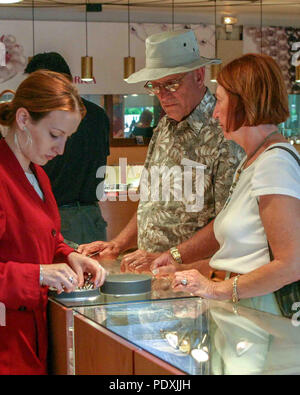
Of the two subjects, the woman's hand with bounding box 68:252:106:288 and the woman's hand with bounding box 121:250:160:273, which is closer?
the woman's hand with bounding box 68:252:106:288

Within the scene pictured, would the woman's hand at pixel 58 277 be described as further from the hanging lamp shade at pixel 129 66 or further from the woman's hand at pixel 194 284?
the hanging lamp shade at pixel 129 66

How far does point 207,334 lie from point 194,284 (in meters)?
0.38

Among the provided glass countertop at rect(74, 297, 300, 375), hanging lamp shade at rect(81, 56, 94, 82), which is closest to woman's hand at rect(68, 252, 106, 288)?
glass countertop at rect(74, 297, 300, 375)

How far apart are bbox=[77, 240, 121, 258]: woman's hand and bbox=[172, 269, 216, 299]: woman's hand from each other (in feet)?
2.93

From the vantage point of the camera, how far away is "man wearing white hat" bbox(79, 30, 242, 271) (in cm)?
271

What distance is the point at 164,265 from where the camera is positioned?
2.60 m

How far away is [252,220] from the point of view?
6.59 feet

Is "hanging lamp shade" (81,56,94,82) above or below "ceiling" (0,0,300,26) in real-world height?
below

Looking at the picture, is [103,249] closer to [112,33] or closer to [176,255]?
[176,255]

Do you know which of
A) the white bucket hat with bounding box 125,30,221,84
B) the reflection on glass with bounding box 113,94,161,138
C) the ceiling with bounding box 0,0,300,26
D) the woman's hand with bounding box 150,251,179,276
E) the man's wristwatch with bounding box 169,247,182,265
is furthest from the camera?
the reflection on glass with bounding box 113,94,161,138

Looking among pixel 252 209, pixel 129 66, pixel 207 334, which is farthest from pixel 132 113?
pixel 207 334

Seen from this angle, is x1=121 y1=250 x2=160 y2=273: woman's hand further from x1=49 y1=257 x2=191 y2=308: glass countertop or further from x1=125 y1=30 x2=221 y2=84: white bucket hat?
x1=125 y1=30 x2=221 y2=84: white bucket hat

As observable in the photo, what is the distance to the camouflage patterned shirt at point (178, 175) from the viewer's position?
8.86 ft

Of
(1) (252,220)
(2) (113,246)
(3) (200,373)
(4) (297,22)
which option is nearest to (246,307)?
(1) (252,220)
